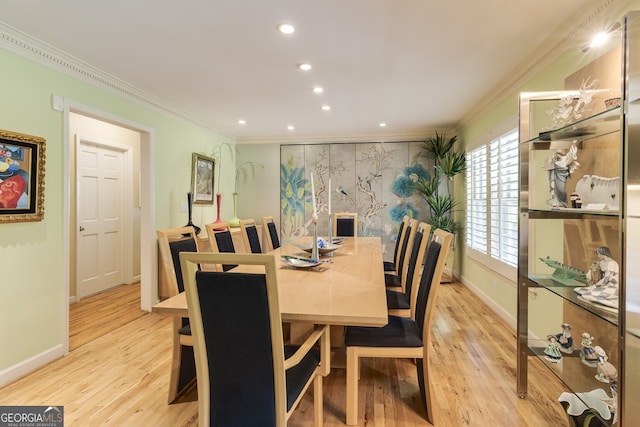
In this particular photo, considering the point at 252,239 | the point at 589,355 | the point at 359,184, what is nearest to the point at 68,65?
the point at 252,239

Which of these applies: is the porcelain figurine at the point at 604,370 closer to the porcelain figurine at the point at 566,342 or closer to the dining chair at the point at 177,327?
the porcelain figurine at the point at 566,342

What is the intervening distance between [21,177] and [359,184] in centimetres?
451

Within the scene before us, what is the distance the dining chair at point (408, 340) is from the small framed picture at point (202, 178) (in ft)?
11.8

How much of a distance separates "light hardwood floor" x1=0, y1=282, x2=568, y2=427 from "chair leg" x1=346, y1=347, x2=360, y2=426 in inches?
3.3

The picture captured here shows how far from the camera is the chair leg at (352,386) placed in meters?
1.75

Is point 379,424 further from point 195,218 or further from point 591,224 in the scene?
point 195,218

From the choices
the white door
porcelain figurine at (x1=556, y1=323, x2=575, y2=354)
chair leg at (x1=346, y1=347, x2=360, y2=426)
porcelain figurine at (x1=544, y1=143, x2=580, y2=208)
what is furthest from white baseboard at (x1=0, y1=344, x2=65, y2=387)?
porcelain figurine at (x1=544, y1=143, x2=580, y2=208)

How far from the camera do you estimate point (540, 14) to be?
6.88 feet

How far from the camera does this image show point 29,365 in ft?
7.94

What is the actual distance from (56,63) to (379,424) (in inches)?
137

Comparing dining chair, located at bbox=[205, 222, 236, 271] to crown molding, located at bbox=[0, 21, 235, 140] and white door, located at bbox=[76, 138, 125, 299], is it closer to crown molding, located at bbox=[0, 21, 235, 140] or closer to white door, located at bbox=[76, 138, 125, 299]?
crown molding, located at bbox=[0, 21, 235, 140]

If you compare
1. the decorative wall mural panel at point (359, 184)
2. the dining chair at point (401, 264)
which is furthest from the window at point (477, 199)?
the dining chair at point (401, 264)

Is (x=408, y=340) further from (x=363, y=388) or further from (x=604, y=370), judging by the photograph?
(x=604, y=370)

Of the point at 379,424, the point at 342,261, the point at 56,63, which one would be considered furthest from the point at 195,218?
the point at 379,424
